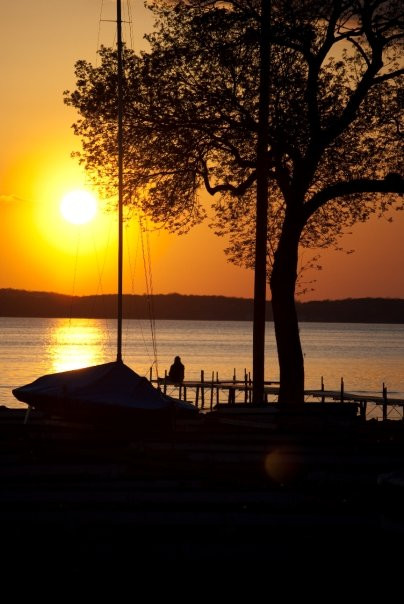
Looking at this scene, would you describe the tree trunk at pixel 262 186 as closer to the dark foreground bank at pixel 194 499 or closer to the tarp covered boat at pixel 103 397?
the tarp covered boat at pixel 103 397

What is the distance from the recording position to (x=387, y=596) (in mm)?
11367

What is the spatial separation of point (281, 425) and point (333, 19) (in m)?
15.8

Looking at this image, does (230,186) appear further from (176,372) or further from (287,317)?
(176,372)

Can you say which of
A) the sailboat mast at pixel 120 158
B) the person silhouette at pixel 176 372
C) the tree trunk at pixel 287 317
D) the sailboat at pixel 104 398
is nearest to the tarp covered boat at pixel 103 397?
the sailboat at pixel 104 398

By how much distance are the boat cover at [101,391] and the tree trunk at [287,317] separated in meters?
11.8

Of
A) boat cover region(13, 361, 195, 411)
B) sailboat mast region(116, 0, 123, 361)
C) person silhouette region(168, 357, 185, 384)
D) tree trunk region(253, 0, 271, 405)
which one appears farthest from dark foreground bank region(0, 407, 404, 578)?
person silhouette region(168, 357, 185, 384)

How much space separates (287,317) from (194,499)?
68.4 feet

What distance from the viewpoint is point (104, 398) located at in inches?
904

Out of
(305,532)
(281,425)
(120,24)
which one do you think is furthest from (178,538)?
(120,24)

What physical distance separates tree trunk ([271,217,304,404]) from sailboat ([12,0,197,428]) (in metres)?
11.8

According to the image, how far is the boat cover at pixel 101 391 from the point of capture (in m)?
22.8

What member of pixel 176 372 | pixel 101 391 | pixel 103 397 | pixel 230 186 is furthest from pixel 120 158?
pixel 176 372

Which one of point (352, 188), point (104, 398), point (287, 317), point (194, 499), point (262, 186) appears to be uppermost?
point (352, 188)

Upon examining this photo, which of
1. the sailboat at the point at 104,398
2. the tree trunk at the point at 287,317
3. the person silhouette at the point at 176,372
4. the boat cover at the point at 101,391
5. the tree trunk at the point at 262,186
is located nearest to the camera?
the sailboat at the point at 104,398
